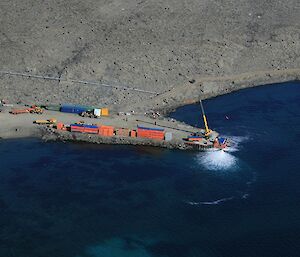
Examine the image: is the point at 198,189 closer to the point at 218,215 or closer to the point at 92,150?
the point at 218,215

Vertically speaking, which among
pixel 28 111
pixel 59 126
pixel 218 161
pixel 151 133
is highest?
pixel 28 111

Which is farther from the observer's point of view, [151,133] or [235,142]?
Result: [235,142]

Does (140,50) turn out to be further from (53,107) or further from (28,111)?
(28,111)

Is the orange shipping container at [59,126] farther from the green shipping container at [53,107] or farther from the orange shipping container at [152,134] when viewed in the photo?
the orange shipping container at [152,134]

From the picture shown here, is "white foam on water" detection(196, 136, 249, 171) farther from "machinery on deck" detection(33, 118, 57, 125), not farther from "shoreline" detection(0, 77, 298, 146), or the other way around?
"machinery on deck" detection(33, 118, 57, 125)

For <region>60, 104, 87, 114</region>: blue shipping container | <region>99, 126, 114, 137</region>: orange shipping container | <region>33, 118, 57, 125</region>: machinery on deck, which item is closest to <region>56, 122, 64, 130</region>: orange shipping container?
<region>33, 118, 57, 125</region>: machinery on deck

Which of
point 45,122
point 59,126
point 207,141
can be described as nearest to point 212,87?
point 207,141

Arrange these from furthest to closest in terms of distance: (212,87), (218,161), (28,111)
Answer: (212,87)
(28,111)
(218,161)

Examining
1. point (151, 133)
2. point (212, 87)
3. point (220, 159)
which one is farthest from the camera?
point (212, 87)
